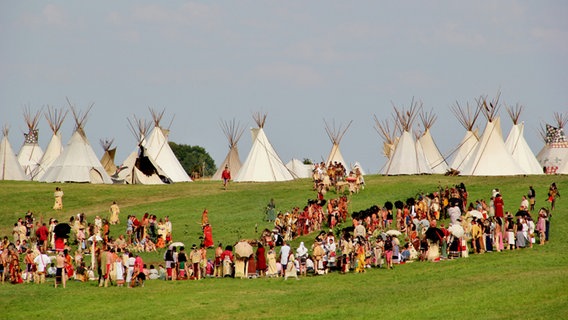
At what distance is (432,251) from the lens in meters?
36.8

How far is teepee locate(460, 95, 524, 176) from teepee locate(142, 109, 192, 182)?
2117cm

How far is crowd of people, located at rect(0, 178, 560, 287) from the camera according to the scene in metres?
35.1

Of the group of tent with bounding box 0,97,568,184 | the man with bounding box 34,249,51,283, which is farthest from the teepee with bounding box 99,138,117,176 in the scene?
the man with bounding box 34,249,51,283

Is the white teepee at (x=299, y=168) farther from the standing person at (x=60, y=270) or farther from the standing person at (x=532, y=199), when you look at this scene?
the standing person at (x=60, y=270)

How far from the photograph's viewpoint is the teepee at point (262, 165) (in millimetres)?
69250

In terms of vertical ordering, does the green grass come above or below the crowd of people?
below

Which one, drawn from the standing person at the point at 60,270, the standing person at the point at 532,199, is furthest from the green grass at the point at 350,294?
the standing person at the point at 532,199

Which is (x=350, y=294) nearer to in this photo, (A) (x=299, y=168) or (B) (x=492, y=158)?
(B) (x=492, y=158)

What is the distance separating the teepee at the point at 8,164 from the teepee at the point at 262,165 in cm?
1438

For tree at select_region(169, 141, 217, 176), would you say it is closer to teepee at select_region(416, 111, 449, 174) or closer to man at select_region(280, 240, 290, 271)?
teepee at select_region(416, 111, 449, 174)

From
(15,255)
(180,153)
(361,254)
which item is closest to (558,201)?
(361,254)

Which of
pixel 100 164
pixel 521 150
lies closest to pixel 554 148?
pixel 521 150

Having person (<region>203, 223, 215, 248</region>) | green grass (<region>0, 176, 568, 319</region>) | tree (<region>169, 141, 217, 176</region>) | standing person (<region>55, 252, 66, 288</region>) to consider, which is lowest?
green grass (<region>0, 176, 568, 319</region>)

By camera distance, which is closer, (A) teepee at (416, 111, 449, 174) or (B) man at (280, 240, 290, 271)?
(B) man at (280, 240, 290, 271)
